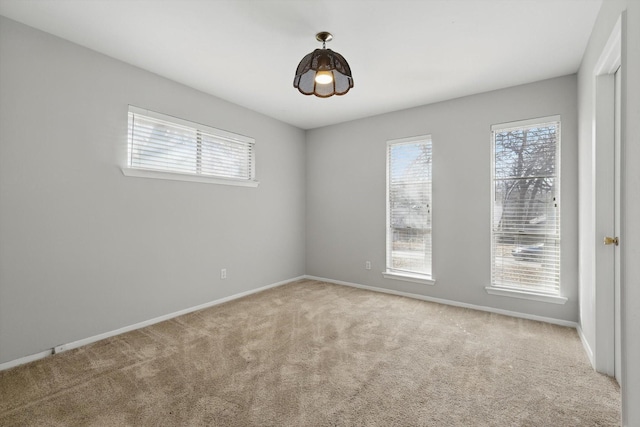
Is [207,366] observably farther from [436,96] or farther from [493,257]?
[436,96]

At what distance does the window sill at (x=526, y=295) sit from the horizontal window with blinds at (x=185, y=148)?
140 inches

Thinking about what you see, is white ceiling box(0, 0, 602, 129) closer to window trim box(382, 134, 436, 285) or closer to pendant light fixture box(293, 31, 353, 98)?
pendant light fixture box(293, 31, 353, 98)

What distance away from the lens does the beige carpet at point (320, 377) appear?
1.82 meters

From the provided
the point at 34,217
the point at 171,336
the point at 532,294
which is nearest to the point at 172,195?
the point at 34,217

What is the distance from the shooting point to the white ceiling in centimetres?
222

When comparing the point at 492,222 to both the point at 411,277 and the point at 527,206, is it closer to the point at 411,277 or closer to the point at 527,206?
the point at 527,206

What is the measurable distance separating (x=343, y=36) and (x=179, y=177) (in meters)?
2.33

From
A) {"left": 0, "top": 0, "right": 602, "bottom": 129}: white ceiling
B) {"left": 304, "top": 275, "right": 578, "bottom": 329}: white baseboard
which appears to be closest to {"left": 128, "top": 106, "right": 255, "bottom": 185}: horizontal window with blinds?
{"left": 0, "top": 0, "right": 602, "bottom": 129}: white ceiling

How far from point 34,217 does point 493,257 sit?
4.66m

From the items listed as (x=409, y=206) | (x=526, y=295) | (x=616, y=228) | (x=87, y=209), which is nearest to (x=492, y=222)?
(x=526, y=295)

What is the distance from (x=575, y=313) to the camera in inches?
126

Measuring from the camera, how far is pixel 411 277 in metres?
4.29

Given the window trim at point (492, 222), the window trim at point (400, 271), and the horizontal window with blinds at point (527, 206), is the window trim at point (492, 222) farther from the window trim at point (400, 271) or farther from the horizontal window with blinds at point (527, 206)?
the window trim at point (400, 271)

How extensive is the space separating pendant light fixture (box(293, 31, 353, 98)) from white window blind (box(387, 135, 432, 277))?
2.00 metres
